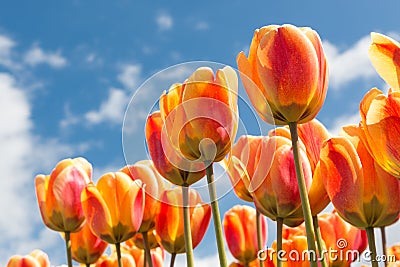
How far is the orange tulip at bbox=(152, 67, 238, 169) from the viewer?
880mm

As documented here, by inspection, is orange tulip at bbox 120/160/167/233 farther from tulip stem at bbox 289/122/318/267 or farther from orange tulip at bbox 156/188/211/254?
tulip stem at bbox 289/122/318/267

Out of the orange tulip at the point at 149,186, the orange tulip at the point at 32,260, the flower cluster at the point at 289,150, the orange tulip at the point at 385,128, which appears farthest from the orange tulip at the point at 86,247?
the orange tulip at the point at 385,128

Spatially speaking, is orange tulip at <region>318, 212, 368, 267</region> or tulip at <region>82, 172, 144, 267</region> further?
tulip at <region>82, 172, 144, 267</region>

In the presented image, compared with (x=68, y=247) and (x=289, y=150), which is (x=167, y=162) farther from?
(x=68, y=247)

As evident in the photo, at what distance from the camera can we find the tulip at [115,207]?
129 cm

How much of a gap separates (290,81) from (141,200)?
563 mm

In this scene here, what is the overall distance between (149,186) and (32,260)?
63cm

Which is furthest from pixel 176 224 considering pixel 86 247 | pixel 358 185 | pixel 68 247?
pixel 358 185

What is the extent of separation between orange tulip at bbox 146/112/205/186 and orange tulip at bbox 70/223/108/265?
2.00 ft

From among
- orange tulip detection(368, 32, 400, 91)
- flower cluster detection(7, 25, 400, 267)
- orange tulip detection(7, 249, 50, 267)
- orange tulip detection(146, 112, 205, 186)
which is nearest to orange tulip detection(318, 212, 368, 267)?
flower cluster detection(7, 25, 400, 267)

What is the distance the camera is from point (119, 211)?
1.33 m

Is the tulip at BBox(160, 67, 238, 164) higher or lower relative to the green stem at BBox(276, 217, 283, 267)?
higher

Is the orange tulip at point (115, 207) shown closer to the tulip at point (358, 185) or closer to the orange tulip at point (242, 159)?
the orange tulip at point (242, 159)

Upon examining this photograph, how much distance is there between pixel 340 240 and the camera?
1128 millimetres
